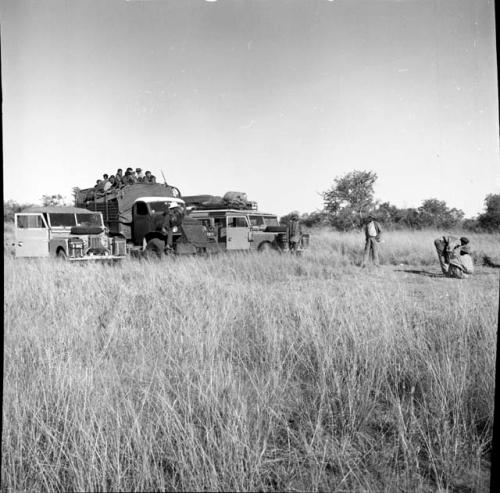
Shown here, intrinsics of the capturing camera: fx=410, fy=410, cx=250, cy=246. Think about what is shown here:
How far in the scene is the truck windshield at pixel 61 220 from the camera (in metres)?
2.88

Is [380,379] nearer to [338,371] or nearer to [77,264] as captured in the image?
[338,371]

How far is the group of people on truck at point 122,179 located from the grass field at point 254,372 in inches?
27.2

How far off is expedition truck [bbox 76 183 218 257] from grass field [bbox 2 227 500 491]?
0.20 meters

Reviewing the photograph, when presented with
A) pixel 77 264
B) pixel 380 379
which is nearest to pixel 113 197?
pixel 77 264

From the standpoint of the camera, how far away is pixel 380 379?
7.82 ft

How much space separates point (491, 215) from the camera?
2.55 meters

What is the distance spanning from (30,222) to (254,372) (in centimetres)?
175

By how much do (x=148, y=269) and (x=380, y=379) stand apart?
200 cm

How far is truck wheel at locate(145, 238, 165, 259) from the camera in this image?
138 inches

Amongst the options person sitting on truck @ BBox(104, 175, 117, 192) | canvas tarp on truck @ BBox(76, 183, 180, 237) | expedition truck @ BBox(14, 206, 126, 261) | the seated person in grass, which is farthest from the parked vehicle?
the seated person in grass

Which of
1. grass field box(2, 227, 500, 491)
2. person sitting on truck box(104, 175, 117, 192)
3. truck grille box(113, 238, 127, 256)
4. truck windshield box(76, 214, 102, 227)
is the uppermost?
person sitting on truck box(104, 175, 117, 192)

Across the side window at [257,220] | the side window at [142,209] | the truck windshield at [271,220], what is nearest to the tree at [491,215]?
the truck windshield at [271,220]

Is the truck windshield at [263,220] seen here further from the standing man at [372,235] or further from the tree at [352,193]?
the standing man at [372,235]

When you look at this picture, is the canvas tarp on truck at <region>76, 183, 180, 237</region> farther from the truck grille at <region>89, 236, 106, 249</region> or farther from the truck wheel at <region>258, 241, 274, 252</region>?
the truck wheel at <region>258, 241, 274, 252</region>
